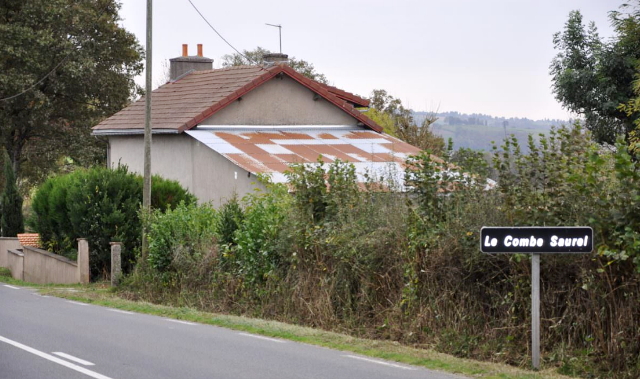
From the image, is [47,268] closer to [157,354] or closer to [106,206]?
[106,206]

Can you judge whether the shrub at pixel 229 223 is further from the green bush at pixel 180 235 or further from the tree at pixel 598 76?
the tree at pixel 598 76

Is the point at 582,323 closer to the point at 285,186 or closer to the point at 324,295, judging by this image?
the point at 324,295

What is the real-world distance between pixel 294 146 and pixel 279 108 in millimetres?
2910

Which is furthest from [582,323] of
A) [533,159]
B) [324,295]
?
[324,295]

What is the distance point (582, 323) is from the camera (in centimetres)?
1094

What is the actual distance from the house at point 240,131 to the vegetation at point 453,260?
36.7ft

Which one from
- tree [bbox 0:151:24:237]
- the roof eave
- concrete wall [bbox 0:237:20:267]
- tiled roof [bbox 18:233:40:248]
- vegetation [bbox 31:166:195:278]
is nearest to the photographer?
vegetation [bbox 31:166:195:278]

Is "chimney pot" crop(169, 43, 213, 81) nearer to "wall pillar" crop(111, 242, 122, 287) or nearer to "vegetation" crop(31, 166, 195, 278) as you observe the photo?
"vegetation" crop(31, 166, 195, 278)

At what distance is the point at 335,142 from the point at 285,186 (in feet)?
50.7

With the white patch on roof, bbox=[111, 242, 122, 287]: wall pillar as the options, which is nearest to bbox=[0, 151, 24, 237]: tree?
the white patch on roof

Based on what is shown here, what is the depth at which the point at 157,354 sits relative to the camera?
437 inches

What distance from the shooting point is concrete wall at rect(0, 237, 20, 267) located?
117 ft

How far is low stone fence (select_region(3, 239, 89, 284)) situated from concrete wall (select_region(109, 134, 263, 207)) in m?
3.94

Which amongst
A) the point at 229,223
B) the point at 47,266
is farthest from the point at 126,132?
the point at 229,223
